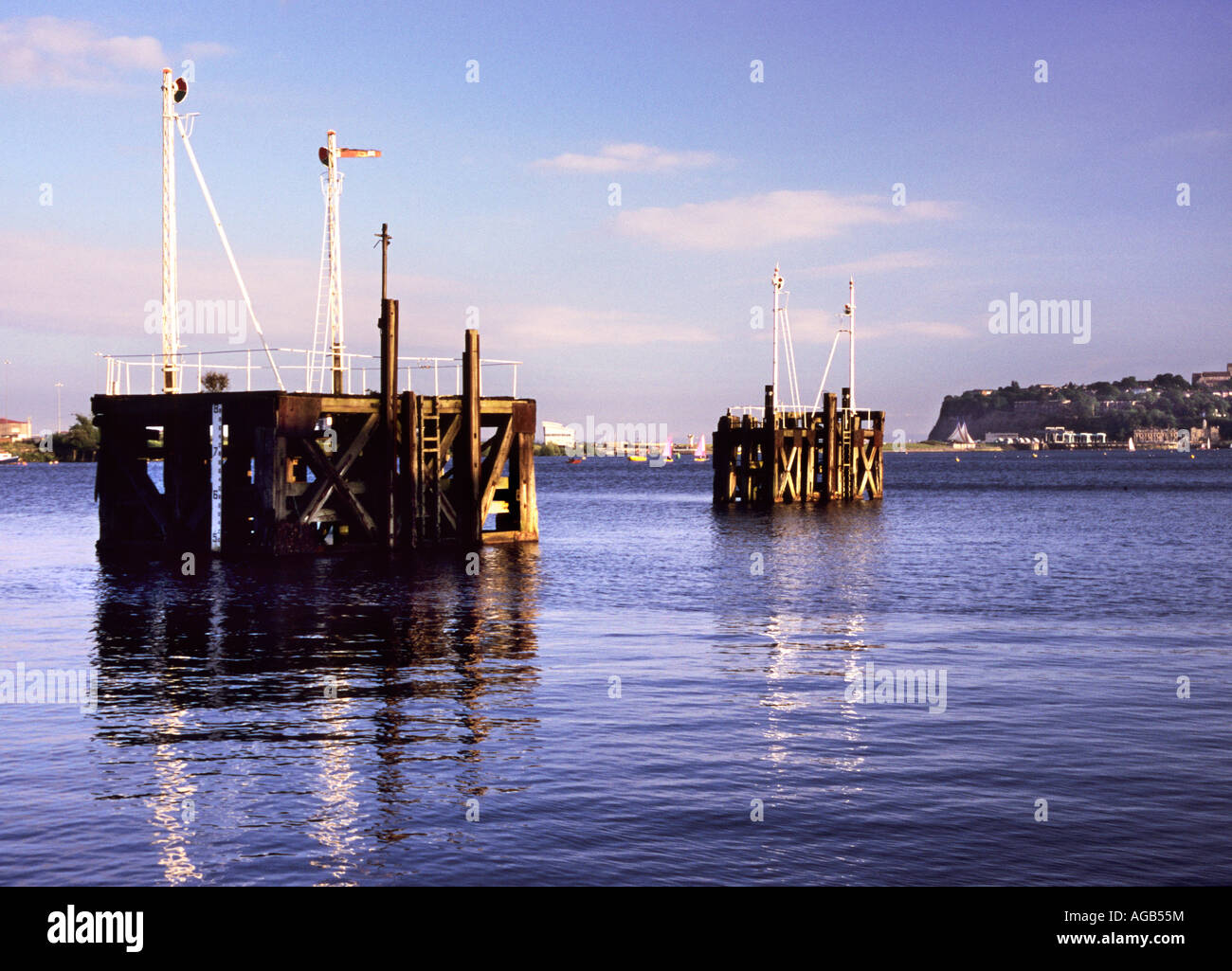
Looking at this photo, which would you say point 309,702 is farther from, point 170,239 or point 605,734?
point 170,239

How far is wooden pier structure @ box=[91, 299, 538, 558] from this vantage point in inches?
1420

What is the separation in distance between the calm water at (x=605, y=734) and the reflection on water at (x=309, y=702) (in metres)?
0.07

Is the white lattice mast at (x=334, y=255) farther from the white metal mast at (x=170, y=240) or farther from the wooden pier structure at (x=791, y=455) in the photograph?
the wooden pier structure at (x=791, y=455)

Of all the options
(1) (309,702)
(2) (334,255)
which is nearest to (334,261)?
(2) (334,255)

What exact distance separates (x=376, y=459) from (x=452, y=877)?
2919 centimetres

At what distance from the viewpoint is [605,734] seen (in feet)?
50.4

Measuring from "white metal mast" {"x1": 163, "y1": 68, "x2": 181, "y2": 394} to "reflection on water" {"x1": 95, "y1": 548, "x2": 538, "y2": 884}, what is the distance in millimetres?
8609

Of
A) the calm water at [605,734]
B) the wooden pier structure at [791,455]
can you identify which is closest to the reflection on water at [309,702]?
the calm water at [605,734]

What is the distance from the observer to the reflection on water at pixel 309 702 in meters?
11.8

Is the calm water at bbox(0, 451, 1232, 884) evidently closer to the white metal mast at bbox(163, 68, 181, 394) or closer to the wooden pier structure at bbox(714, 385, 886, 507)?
the white metal mast at bbox(163, 68, 181, 394)

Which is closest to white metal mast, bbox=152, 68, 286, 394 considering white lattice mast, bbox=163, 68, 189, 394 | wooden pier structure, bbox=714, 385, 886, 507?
white lattice mast, bbox=163, 68, 189, 394
